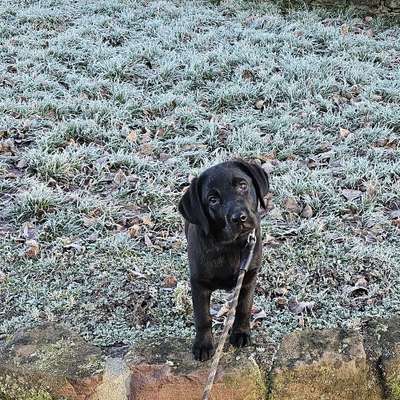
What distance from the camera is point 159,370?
10.1ft

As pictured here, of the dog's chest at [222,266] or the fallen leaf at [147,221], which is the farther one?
the fallen leaf at [147,221]

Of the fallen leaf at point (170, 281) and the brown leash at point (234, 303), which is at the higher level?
the brown leash at point (234, 303)

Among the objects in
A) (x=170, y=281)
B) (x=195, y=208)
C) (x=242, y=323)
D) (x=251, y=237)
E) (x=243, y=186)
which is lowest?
(x=170, y=281)

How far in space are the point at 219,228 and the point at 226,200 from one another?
0.49 feet

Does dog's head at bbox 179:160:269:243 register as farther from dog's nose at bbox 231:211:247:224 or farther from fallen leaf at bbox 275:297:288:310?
fallen leaf at bbox 275:297:288:310

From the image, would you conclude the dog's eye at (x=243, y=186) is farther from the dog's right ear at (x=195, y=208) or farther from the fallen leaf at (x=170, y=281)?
the fallen leaf at (x=170, y=281)

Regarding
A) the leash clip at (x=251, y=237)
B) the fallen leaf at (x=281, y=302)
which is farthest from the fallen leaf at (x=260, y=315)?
the leash clip at (x=251, y=237)

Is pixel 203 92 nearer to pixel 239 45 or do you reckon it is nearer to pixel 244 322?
pixel 239 45

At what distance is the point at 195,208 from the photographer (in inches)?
112

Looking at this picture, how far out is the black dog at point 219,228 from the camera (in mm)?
2768

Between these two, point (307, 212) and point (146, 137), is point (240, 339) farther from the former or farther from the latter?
point (146, 137)

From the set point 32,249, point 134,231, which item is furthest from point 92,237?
point 32,249

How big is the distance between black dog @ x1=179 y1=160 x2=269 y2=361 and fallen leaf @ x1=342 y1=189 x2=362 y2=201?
7.08 feet

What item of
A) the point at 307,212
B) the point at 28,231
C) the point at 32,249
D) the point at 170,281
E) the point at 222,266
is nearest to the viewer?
the point at 222,266
